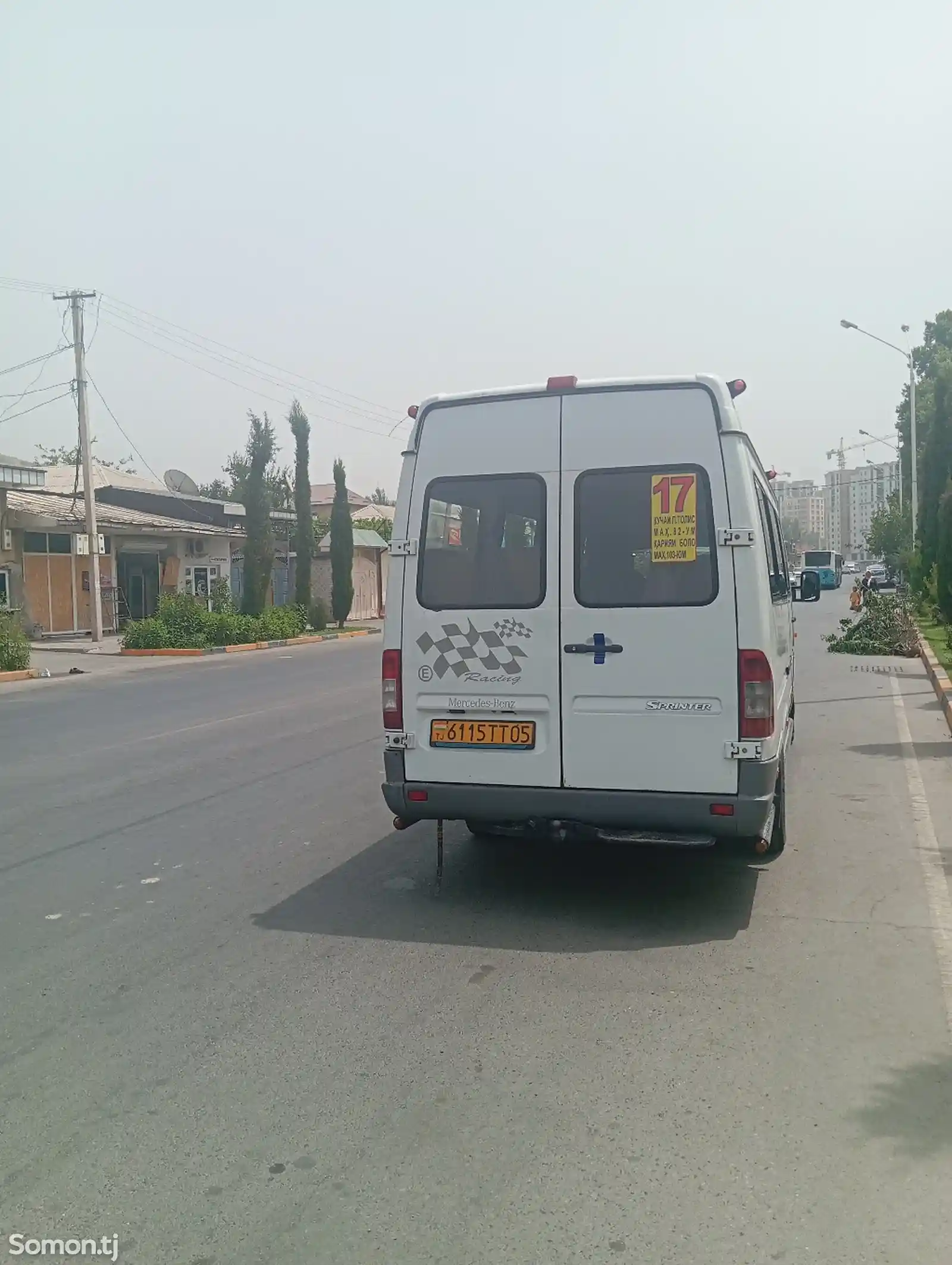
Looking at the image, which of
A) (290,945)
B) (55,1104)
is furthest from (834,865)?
(55,1104)

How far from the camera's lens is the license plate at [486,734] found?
5773 millimetres

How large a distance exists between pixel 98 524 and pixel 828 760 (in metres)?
25.1

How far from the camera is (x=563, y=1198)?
123 inches

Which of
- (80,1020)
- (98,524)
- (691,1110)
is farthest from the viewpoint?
(98,524)

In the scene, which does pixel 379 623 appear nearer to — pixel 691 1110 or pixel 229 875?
pixel 229 875

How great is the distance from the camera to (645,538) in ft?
18.3

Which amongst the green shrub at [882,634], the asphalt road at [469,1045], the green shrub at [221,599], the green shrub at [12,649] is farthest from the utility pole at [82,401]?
the asphalt road at [469,1045]

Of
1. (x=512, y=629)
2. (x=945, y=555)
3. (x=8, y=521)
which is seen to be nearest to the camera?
(x=512, y=629)

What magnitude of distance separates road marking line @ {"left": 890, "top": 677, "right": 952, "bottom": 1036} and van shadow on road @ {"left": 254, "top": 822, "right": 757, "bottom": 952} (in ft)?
3.07

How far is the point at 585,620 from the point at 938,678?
1188 centimetres

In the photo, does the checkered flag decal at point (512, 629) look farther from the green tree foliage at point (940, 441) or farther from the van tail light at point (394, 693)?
the green tree foliage at point (940, 441)

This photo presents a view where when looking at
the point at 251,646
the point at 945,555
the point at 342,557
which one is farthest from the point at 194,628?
the point at 945,555

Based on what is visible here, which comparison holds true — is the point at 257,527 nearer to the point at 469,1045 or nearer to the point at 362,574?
the point at 362,574

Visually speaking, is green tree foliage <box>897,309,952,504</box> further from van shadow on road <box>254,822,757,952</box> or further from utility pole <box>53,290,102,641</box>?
van shadow on road <box>254,822,757,952</box>
